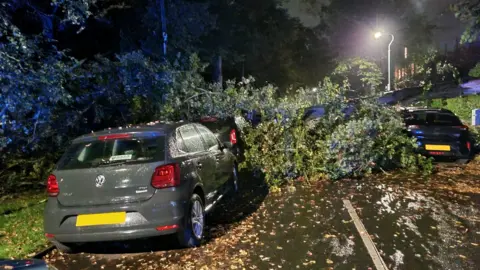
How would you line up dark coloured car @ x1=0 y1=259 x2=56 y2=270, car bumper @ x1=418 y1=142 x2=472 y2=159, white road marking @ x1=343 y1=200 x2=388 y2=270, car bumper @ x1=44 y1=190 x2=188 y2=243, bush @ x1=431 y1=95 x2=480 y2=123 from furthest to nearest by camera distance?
1. bush @ x1=431 y1=95 x2=480 y2=123
2. car bumper @ x1=418 y1=142 x2=472 y2=159
3. car bumper @ x1=44 y1=190 x2=188 y2=243
4. white road marking @ x1=343 y1=200 x2=388 y2=270
5. dark coloured car @ x1=0 y1=259 x2=56 y2=270

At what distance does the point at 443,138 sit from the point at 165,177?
805 cm

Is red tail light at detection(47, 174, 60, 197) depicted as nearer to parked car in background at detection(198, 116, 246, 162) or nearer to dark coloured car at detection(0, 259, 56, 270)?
dark coloured car at detection(0, 259, 56, 270)

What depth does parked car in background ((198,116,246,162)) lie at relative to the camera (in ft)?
31.4

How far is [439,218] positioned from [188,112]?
8.14m

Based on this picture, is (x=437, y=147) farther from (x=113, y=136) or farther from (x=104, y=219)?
(x=104, y=219)

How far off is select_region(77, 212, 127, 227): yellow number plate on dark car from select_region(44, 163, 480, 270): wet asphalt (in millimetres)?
577

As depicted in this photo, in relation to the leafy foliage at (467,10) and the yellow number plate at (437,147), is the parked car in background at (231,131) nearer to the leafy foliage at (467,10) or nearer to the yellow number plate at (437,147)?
the yellow number plate at (437,147)

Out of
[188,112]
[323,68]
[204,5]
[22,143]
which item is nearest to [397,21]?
[323,68]

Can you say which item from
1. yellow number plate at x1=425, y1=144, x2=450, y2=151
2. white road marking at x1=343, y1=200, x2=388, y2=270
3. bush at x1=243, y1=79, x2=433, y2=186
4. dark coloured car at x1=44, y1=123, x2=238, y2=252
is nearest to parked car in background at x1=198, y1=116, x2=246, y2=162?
bush at x1=243, y1=79, x2=433, y2=186

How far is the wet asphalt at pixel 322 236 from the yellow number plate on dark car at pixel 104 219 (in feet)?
1.89

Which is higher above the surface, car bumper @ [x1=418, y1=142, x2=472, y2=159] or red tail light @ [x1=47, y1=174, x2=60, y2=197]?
red tail light @ [x1=47, y1=174, x2=60, y2=197]

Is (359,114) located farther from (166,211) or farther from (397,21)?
(397,21)

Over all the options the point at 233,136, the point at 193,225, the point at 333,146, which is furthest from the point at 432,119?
the point at 193,225

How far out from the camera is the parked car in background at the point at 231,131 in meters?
9.58
